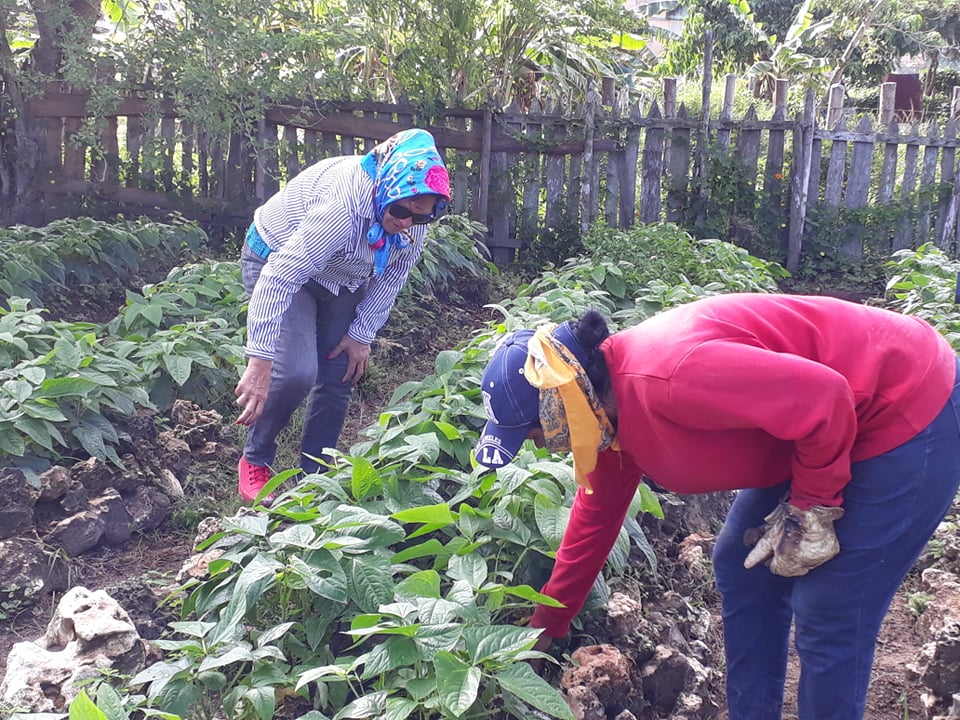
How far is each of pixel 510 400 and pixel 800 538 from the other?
66cm

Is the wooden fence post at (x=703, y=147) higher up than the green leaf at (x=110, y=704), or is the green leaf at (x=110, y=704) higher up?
the wooden fence post at (x=703, y=147)

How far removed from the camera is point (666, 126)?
8461mm

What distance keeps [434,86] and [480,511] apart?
6.77 m

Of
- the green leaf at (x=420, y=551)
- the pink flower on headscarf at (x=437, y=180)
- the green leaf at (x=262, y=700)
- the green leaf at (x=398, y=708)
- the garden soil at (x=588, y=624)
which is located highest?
the pink flower on headscarf at (x=437, y=180)

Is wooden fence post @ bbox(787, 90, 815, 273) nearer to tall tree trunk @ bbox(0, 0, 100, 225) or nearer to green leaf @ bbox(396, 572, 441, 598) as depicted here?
tall tree trunk @ bbox(0, 0, 100, 225)

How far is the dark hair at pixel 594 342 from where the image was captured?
193 cm

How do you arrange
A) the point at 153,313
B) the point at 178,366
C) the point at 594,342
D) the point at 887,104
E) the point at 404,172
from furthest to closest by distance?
the point at 887,104 < the point at 153,313 < the point at 178,366 < the point at 404,172 < the point at 594,342

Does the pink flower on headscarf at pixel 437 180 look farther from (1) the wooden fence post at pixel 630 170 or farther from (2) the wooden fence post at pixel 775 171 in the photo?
(2) the wooden fence post at pixel 775 171

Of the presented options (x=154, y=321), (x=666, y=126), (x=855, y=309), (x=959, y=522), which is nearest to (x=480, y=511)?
(x=855, y=309)

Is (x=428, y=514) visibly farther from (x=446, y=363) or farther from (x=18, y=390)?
(x=18, y=390)

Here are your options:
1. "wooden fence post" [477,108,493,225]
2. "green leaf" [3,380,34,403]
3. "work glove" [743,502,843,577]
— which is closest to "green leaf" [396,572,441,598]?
"work glove" [743,502,843,577]

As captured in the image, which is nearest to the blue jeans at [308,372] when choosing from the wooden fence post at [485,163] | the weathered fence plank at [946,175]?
the wooden fence post at [485,163]

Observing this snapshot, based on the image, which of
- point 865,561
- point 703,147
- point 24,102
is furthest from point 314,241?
point 24,102

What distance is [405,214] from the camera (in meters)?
3.30
